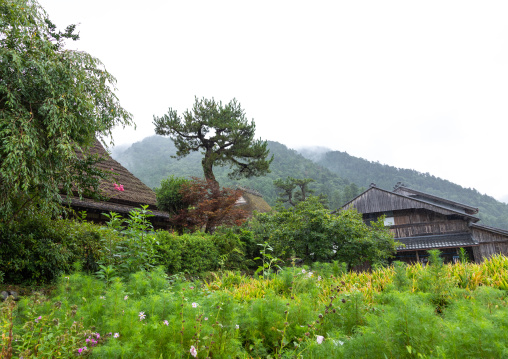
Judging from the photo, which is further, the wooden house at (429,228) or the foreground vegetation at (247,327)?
the wooden house at (429,228)

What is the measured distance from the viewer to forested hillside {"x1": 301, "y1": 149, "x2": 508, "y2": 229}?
64.3 m

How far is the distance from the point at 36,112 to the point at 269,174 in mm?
49276

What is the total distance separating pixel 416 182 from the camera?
241ft

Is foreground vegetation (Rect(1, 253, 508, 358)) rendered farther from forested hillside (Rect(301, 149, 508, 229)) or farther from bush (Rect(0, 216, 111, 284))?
forested hillside (Rect(301, 149, 508, 229))

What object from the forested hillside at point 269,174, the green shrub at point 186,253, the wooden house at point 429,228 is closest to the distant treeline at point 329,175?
the forested hillside at point 269,174

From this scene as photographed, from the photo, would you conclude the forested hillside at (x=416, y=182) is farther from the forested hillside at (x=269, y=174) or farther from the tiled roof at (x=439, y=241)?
the tiled roof at (x=439, y=241)

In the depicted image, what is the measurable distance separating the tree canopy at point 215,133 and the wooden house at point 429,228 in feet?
23.7

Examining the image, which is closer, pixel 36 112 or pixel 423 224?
pixel 36 112

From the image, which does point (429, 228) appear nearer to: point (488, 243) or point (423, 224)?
point (423, 224)

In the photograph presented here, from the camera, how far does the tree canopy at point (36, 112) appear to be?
401cm

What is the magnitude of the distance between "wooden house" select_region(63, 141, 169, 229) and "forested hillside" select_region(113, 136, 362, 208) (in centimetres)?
2560

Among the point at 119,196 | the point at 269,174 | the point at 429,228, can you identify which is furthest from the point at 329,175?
the point at 119,196

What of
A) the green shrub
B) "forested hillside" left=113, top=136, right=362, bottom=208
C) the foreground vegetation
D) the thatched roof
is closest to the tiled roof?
the green shrub

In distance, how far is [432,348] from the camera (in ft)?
6.93
